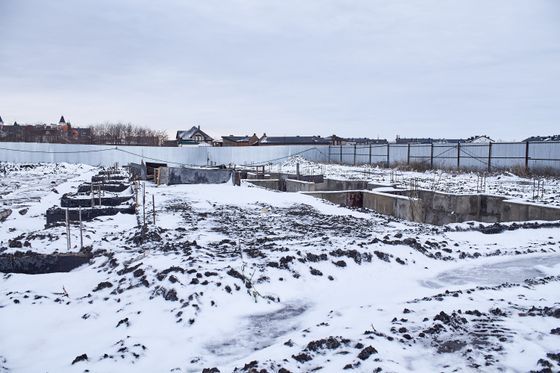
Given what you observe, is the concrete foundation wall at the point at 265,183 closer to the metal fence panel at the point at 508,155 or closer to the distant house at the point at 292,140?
the metal fence panel at the point at 508,155

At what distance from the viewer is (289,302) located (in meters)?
4.08

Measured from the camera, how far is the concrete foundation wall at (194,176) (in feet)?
49.7

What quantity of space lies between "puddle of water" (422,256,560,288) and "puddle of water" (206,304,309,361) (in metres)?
1.59

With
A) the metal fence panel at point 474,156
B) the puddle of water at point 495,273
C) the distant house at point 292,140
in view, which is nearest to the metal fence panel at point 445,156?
the metal fence panel at point 474,156

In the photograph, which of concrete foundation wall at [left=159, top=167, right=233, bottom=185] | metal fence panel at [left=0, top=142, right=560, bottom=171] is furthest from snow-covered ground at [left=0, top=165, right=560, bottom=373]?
metal fence panel at [left=0, top=142, right=560, bottom=171]

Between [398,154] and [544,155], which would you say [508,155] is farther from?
[398,154]

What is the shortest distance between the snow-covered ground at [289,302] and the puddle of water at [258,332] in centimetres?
1

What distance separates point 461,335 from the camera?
2984 mm

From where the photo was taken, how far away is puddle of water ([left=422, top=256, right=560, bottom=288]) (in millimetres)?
4535

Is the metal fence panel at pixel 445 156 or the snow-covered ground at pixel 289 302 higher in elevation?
the metal fence panel at pixel 445 156

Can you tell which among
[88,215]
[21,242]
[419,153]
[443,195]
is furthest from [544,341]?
[419,153]

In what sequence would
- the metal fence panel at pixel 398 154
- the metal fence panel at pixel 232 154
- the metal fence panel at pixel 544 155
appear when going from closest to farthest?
the metal fence panel at pixel 544 155, the metal fence panel at pixel 232 154, the metal fence panel at pixel 398 154

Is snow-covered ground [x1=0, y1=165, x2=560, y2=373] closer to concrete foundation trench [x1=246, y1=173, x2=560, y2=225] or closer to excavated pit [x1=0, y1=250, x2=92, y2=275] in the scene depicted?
excavated pit [x1=0, y1=250, x2=92, y2=275]

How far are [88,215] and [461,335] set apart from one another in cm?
714
